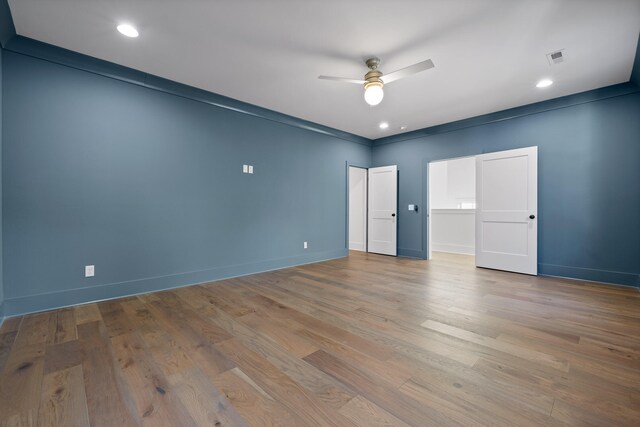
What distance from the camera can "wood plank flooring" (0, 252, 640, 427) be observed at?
1.43 metres

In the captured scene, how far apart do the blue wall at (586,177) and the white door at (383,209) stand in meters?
2.00

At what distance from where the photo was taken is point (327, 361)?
1909 mm

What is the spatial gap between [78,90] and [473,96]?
5.20 meters

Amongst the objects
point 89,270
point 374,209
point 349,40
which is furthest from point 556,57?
point 89,270

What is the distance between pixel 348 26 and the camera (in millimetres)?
2549

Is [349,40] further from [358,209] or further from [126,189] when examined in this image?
[358,209]

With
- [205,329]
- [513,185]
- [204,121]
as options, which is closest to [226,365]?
[205,329]

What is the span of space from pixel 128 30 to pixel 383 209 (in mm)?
5378

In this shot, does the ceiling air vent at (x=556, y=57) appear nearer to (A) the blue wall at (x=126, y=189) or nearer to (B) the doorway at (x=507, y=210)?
(B) the doorway at (x=507, y=210)

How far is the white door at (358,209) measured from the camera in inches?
272

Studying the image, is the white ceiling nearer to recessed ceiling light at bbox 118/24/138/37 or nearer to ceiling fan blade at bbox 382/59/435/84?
recessed ceiling light at bbox 118/24/138/37

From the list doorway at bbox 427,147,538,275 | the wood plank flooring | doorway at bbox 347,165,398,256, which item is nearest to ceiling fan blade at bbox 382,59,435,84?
the wood plank flooring

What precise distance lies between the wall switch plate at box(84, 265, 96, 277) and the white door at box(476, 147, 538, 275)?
5815 mm

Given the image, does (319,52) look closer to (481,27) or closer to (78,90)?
(481,27)
